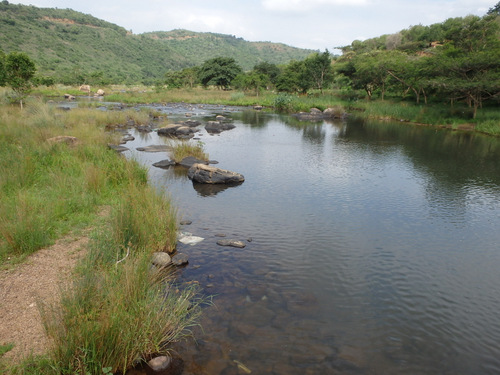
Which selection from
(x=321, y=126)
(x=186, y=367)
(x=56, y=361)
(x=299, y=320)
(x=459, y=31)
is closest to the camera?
(x=56, y=361)

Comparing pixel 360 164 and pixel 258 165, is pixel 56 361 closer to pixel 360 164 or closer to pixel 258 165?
pixel 258 165

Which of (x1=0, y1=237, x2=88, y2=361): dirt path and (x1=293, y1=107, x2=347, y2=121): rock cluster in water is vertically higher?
(x1=293, y1=107, x2=347, y2=121): rock cluster in water

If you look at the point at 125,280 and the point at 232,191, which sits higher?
the point at 125,280

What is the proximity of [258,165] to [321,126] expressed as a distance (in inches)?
627

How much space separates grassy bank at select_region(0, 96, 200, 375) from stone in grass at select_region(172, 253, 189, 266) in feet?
1.05

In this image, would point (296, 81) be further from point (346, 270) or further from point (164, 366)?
point (164, 366)

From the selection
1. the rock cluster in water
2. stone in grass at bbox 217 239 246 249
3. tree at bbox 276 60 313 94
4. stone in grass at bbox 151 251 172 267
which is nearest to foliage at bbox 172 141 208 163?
stone in grass at bbox 217 239 246 249

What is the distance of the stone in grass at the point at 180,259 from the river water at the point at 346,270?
157mm

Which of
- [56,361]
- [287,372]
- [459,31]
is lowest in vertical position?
[287,372]

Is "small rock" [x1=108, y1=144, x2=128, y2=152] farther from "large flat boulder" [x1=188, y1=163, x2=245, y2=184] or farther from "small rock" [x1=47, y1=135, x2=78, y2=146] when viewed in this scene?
"large flat boulder" [x1=188, y1=163, x2=245, y2=184]

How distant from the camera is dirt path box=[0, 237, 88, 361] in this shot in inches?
139

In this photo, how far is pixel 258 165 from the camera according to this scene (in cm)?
1454

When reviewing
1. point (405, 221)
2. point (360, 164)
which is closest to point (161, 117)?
point (360, 164)

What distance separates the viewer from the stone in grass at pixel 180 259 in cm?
611
